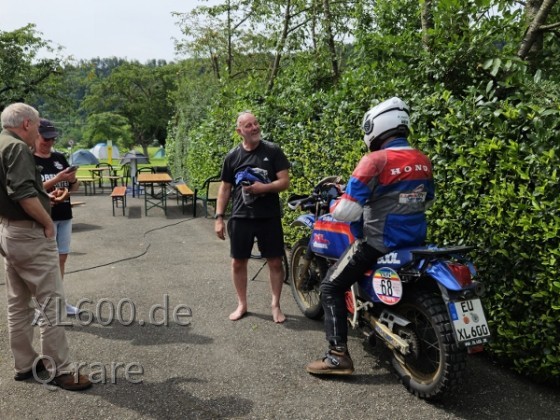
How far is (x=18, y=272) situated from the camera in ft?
11.7

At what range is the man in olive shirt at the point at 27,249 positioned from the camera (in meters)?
3.33

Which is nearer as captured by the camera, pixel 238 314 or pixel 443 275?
pixel 443 275

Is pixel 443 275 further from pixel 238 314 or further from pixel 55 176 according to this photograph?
pixel 55 176

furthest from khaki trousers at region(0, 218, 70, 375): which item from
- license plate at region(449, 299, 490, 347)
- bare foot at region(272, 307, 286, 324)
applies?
license plate at region(449, 299, 490, 347)

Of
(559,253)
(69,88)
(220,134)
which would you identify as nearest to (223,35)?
(220,134)

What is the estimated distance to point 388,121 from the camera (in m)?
3.39

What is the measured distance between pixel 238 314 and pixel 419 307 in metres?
2.22

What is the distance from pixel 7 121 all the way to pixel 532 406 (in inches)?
160

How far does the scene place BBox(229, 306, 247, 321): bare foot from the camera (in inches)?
197

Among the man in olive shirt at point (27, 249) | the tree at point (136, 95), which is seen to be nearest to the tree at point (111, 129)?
the tree at point (136, 95)

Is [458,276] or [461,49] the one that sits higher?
[461,49]

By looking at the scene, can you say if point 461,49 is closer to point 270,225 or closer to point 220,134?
point 270,225

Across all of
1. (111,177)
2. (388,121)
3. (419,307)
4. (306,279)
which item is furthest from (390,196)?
(111,177)

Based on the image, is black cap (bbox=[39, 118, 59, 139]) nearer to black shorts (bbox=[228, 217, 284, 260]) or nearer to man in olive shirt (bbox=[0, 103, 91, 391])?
man in olive shirt (bbox=[0, 103, 91, 391])
